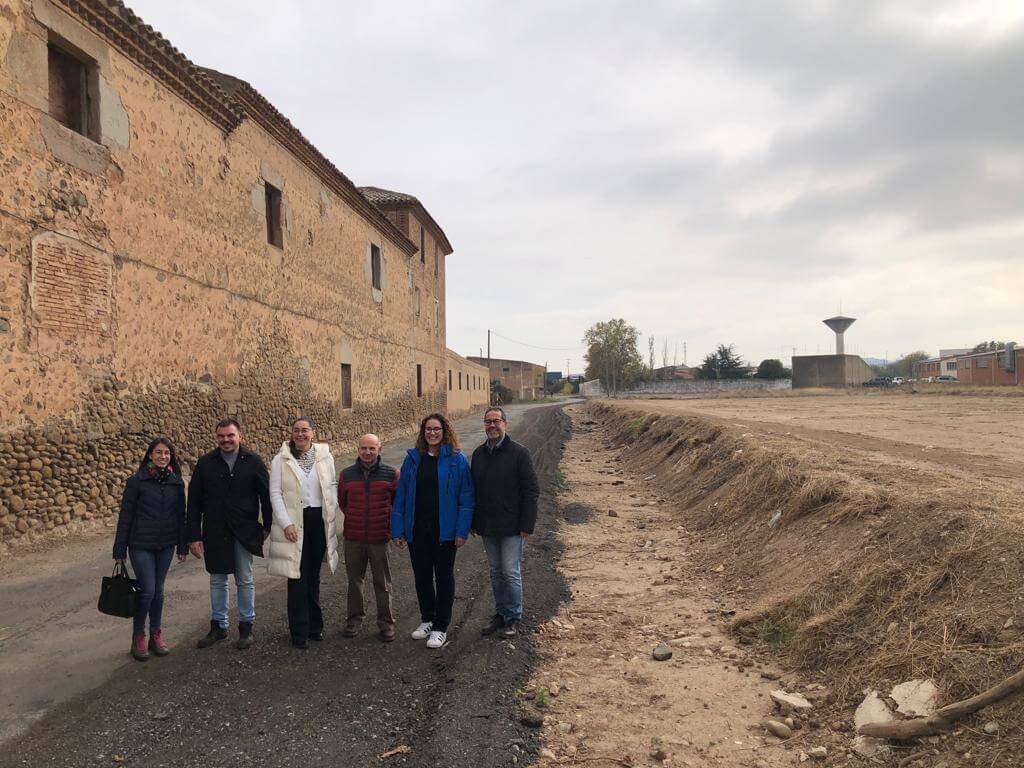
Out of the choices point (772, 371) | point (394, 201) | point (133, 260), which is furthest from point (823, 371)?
point (133, 260)

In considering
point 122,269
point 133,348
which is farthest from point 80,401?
point 122,269

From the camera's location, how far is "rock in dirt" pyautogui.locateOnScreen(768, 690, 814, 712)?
A: 393 cm

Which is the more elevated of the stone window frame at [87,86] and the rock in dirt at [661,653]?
the stone window frame at [87,86]

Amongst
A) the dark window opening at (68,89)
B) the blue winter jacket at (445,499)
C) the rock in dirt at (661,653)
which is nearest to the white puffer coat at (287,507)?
the blue winter jacket at (445,499)

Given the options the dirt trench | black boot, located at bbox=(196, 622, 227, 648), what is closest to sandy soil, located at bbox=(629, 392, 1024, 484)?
the dirt trench

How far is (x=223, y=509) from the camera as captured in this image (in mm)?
4832

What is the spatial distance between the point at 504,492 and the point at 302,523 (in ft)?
5.01

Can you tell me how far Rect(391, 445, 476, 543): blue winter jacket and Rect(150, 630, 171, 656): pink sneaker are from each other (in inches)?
67.4

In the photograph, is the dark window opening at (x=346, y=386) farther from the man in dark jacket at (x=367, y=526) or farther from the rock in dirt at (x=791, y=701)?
the rock in dirt at (x=791, y=701)

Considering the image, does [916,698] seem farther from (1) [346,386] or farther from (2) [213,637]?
(1) [346,386]

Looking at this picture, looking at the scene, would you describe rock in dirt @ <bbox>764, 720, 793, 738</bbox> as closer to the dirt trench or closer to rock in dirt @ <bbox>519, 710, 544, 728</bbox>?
the dirt trench

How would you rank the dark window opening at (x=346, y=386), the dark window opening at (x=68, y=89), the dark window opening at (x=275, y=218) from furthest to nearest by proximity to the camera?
the dark window opening at (x=346, y=386) < the dark window opening at (x=275, y=218) < the dark window opening at (x=68, y=89)

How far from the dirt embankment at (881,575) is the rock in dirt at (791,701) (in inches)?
7.5

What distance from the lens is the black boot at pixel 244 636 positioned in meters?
4.71
